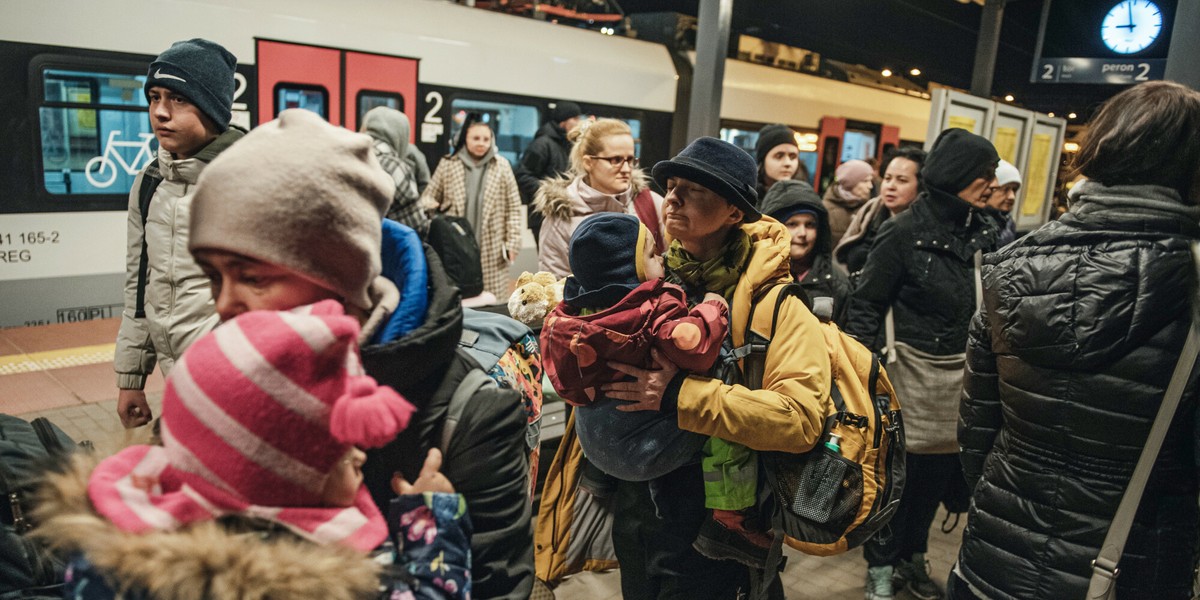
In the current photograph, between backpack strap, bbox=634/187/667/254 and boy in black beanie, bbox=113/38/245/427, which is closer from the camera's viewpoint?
boy in black beanie, bbox=113/38/245/427

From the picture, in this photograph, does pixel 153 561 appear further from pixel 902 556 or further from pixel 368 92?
pixel 368 92

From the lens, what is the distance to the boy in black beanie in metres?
2.74

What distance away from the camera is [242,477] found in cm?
102

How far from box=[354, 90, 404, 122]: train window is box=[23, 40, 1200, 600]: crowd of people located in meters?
4.15

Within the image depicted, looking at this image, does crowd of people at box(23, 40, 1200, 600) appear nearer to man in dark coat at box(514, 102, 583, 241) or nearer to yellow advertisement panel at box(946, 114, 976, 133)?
yellow advertisement panel at box(946, 114, 976, 133)

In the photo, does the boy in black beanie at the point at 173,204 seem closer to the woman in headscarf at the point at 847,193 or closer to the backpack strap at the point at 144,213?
the backpack strap at the point at 144,213

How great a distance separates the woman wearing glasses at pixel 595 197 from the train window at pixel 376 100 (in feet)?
13.5

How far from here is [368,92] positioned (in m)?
7.77

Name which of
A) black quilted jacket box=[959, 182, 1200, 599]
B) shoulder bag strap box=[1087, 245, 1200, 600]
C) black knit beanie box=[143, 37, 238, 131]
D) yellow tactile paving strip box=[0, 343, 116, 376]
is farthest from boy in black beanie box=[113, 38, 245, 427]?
yellow tactile paving strip box=[0, 343, 116, 376]

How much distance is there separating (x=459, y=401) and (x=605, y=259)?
899mm

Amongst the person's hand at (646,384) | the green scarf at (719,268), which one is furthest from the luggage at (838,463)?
the person's hand at (646,384)

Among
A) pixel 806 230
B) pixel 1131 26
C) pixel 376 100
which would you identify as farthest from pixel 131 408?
pixel 1131 26

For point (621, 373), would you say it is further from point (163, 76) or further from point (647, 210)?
point (647, 210)

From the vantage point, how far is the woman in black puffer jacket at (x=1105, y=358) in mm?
2088
